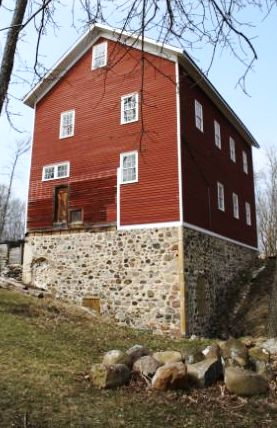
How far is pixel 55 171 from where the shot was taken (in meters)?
19.3

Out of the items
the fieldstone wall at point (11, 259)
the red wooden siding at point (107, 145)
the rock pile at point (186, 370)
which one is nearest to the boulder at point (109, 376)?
the rock pile at point (186, 370)

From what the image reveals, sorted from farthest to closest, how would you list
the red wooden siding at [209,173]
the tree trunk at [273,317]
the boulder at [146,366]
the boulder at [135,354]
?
the red wooden siding at [209,173] < the tree trunk at [273,317] < the boulder at [135,354] < the boulder at [146,366]

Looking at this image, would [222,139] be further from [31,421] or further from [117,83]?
[31,421]

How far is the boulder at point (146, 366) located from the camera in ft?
24.2

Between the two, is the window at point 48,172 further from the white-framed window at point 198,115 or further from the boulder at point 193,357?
the boulder at point 193,357

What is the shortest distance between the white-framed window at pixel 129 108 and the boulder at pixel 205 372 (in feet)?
38.7

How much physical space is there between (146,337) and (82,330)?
2027 mm

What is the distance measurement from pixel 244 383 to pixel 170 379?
3.72 ft

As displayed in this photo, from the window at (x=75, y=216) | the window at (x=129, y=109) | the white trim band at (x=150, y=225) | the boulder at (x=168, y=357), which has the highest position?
the window at (x=129, y=109)

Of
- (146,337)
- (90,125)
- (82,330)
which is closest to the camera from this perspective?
(82,330)

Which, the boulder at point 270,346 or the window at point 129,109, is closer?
the boulder at point 270,346

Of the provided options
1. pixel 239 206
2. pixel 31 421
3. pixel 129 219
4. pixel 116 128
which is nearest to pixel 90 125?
pixel 116 128

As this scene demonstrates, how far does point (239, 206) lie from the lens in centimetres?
2264

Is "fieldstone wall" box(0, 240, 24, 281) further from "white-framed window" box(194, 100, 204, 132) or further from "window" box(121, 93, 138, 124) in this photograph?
"white-framed window" box(194, 100, 204, 132)
